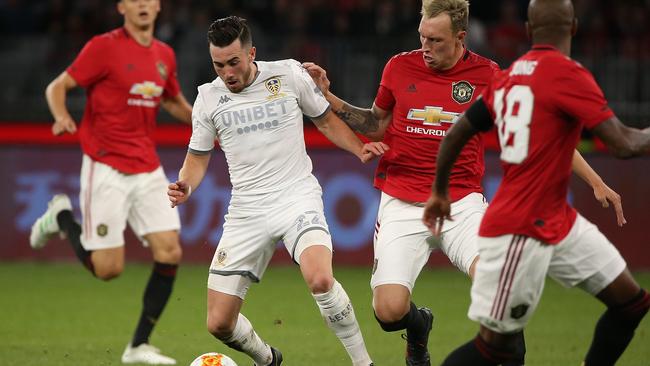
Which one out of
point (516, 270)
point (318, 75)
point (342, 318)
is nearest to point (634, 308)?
point (516, 270)

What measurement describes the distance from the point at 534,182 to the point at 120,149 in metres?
4.51

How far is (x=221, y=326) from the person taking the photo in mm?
6871

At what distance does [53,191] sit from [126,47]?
15.9ft

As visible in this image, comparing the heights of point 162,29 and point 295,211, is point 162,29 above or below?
below

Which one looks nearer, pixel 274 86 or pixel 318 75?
pixel 274 86

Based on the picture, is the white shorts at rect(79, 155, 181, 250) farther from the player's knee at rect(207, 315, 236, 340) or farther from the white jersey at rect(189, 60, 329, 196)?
the player's knee at rect(207, 315, 236, 340)

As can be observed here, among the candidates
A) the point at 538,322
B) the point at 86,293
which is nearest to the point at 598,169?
the point at 538,322

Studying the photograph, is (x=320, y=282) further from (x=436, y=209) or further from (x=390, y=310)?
(x=436, y=209)

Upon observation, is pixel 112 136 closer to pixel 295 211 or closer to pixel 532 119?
pixel 295 211

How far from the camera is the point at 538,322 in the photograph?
9.88 m

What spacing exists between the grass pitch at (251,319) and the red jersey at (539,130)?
2.75m

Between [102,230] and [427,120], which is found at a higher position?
[427,120]

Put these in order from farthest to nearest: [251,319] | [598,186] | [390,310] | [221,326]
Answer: [251,319] < [221,326] < [390,310] < [598,186]

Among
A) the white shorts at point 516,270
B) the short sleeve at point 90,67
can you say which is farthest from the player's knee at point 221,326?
the short sleeve at point 90,67
